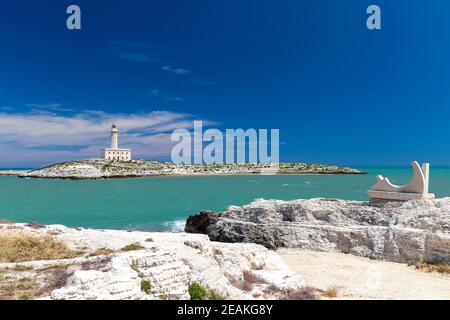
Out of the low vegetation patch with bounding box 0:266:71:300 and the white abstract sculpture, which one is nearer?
the low vegetation patch with bounding box 0:266:71:300

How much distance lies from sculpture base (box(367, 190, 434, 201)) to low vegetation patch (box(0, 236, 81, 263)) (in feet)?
73.7

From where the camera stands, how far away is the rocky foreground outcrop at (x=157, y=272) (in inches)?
335

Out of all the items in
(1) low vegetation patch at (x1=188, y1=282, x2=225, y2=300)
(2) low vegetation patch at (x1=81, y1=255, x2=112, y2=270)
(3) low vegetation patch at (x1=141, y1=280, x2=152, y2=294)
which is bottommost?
(1) low vegetation patch at (x1=188, y1=282, x2=225, y2=300)

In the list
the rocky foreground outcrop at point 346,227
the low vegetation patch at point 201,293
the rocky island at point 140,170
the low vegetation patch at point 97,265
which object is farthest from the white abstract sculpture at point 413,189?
the rocky island at point 140,170

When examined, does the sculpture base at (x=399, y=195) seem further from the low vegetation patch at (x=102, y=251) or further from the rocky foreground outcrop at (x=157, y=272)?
the low vegetation patch at (x=102, y=251)

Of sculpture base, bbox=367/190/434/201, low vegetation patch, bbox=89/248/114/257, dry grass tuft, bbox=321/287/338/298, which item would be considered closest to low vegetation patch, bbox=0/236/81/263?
low vegetation patch, bbox=89/248/114/257

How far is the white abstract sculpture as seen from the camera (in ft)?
81.0

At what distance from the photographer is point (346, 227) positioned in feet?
71.6

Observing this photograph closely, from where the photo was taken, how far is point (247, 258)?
576 inches

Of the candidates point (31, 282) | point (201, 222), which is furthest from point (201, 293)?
point (201, 222)

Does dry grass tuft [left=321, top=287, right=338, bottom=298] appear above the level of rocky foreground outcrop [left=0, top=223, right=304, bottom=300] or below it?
below

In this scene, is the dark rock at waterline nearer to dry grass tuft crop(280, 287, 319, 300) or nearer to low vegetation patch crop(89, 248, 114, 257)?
low vegetation patch crop(89, 248, 114, 257)

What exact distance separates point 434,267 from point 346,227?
5.86 meters

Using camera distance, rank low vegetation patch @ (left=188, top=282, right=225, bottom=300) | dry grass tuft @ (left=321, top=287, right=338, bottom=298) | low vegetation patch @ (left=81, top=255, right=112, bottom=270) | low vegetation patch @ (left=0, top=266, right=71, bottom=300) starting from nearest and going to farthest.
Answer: low vegetation patch @ (left=0, top=266, right=71, bottom=300), low vegetation patch @ (left=81, top=255, right=112, bottom=270), low vegetation patch @ (left=188, top=282, right=225, bottom=300), dry grass tuft @ (left=321, top=287, right=338, bottom=298)
